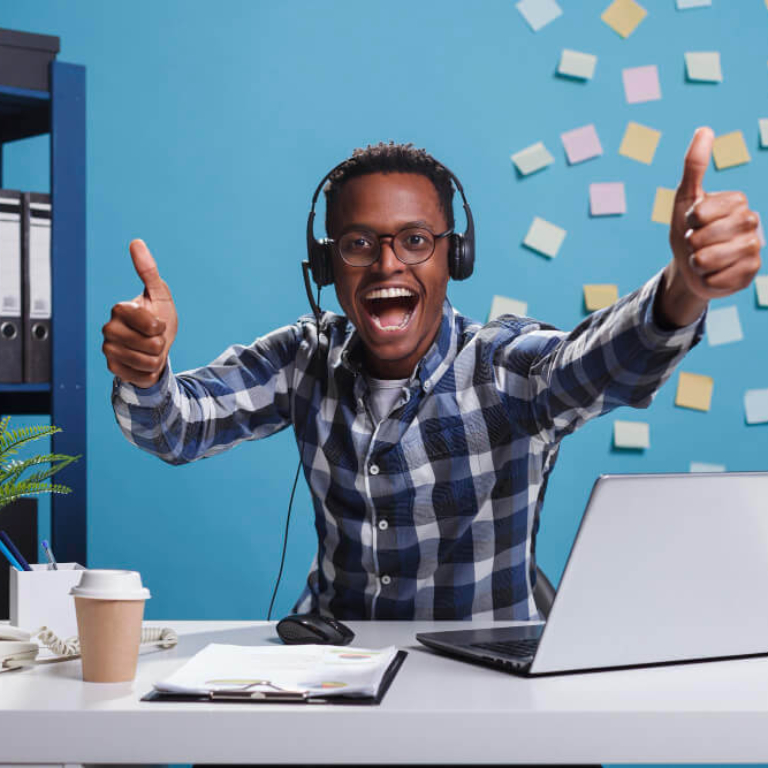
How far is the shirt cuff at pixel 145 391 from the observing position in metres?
1.18

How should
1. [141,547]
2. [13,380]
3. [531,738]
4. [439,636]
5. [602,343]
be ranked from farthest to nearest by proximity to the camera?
1. [141,547]
2. [13,380]
3. [602,343]
4. [439,636]
5. [531,738]

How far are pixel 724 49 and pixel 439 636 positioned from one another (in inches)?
71.0

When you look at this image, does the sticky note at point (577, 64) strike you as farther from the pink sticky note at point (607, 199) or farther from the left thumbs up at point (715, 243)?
the left thumbs up at point (715, 243)

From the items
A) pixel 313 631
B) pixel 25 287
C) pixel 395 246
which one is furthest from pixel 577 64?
pixel 313 631

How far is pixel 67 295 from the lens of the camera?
1.64 meters

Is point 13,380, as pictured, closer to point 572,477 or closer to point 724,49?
point 572,477

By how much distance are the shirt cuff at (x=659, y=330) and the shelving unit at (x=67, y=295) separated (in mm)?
1013

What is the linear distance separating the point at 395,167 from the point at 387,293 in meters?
0.20

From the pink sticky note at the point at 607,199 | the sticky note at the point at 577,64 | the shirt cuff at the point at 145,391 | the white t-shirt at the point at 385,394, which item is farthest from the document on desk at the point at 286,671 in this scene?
the sticky note at the point at 577,64

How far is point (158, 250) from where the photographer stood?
2.23 meters

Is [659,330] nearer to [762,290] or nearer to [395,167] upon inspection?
[395,167]

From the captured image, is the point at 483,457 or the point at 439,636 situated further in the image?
the point at 483,457

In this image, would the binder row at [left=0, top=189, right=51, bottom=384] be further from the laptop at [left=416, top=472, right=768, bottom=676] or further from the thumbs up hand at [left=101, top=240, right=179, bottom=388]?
the laptop at [left=416, top=472, right=768, bottom=676]

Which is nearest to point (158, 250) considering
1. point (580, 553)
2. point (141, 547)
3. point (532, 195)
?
point (141, 547)
